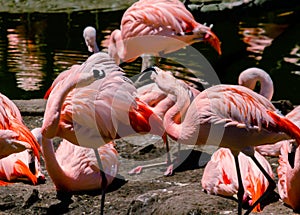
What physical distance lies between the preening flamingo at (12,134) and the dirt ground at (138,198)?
0.28 metres

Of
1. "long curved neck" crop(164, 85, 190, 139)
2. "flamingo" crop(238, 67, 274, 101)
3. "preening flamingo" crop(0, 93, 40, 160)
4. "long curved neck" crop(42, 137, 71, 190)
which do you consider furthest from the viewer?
"flamingo" crop(238, 67, 274, 101)

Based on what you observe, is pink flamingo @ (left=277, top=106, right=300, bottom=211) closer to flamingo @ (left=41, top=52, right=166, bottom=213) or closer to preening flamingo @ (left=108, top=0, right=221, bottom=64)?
flamingo @ (left=41, top=52, right=166, bottom=213)

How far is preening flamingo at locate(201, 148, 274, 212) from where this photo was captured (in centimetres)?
427

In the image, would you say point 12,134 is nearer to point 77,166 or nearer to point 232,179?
point 77,166

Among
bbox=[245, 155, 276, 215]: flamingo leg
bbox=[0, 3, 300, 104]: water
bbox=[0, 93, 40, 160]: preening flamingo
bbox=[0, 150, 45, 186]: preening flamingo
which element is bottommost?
bbox=[0, 3, 300, 104]: water

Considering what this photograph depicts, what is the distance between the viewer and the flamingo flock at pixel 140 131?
388cm

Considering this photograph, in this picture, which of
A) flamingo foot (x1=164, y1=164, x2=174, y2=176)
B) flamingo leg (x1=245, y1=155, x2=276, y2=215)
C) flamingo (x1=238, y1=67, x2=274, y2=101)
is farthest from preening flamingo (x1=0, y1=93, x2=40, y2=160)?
flamingo (x1=238, y1=67, x2=274, y2=101)

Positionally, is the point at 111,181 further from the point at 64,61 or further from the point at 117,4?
the point at 117,4

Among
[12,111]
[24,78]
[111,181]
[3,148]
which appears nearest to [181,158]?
[111,181]

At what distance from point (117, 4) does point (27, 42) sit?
9.41ft

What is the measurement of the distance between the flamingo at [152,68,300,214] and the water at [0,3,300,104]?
3.78 metres

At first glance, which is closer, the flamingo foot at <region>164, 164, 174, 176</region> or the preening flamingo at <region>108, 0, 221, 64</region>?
the flamingo foot at <region>164, 164, 174, 176</region>

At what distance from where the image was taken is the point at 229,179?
14.3 ft

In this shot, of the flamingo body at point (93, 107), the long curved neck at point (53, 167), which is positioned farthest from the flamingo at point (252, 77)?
the long curved neck at point (53, 167)
